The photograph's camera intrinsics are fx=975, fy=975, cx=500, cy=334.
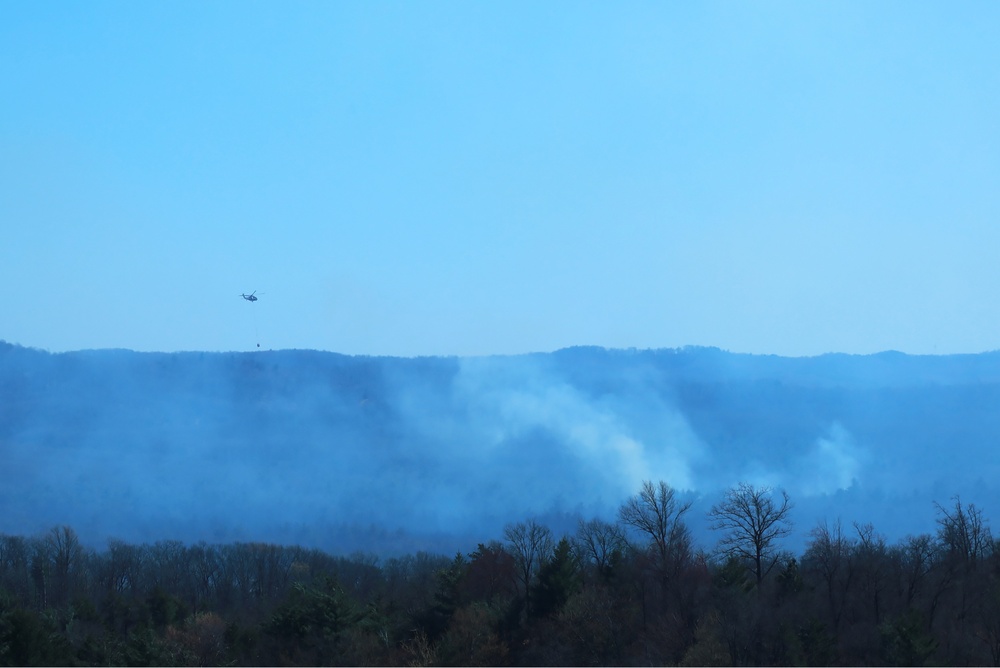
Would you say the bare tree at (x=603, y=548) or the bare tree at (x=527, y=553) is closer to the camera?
the bare tree at (x=603, y=548)

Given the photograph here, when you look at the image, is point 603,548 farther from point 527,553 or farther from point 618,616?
point 618,616

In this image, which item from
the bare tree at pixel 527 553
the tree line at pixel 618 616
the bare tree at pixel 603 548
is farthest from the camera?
the bare tree at pixel 527 553

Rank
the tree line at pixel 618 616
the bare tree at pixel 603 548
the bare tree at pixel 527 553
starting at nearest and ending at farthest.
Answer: the tree line at pixel 618 616
the bare tree at pixel 603 548
the bare tree at pixel 527 553

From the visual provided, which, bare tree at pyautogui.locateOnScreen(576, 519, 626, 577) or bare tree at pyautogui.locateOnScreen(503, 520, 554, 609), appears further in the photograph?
bare tree at pyautogui.locateOnScreen(503, 520, 554, 609)

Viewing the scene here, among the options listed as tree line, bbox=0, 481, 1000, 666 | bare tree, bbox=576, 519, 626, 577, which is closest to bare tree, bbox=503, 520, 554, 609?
tree line, bbox=0, 481, 1000, 666

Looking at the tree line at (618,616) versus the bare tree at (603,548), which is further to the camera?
the bare tree at (603,548)

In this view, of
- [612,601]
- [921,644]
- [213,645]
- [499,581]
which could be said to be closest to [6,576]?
[213,645]

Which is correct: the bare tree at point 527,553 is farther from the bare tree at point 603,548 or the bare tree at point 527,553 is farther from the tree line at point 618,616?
the bare tree at point 603,548

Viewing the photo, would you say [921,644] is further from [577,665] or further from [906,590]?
[577,665]

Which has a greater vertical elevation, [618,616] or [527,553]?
[527,553]

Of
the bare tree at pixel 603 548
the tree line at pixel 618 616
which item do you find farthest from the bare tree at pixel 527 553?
the bare tree at pixel 603 548

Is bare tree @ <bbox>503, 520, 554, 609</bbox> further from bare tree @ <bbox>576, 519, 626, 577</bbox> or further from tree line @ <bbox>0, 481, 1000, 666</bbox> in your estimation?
bare tree @ <bbox>576, 519, 626, 577</bbox>

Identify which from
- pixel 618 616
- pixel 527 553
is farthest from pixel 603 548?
pixel 618 616
